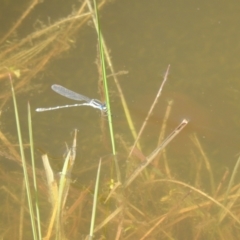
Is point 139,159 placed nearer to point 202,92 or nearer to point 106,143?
point 106,143

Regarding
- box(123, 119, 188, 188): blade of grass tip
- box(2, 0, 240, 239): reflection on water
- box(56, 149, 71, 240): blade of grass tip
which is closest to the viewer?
box(56, 149, 71, 240): blade of grass tip

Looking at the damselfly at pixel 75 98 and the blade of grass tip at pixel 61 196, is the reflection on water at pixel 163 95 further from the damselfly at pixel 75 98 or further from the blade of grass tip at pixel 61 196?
the blade of grass tip at pixel 61 196

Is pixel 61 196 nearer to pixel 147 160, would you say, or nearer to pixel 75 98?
pixel 147 160

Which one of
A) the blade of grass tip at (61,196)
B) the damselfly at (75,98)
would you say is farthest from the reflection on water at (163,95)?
the blade of grass tip at (61,196)

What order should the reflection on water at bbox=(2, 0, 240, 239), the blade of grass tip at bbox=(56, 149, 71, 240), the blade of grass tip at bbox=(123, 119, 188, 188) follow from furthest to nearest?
1. the reflection on water at bbox=(2, 0, 240, 239)
2. the blade of grass tip at bbox=(123, 119, 188, 188)
3. the blade of grass tip at bbox=(56, 149, 71, 240)

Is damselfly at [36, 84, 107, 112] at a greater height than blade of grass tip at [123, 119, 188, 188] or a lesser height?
greater

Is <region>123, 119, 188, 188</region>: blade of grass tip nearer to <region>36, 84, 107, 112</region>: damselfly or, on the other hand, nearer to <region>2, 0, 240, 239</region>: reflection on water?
<region>2, 0, 240, 239</region>: reflection on water

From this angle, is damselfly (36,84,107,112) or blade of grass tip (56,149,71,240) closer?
blade of grass tip (56,149,71,240)

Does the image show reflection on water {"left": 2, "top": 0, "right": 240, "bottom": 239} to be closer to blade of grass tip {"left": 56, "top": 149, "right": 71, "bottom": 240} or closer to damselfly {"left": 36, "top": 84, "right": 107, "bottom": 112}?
damselfly {"left": 36, "top": 84, "right": 107, "bottom": 112}

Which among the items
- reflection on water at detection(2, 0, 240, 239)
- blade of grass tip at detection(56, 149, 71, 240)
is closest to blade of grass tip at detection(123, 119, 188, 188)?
reflection on water at detection(2, 0, 240, 239)

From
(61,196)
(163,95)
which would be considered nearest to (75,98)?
(163,95)

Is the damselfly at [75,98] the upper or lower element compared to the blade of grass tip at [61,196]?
upper
